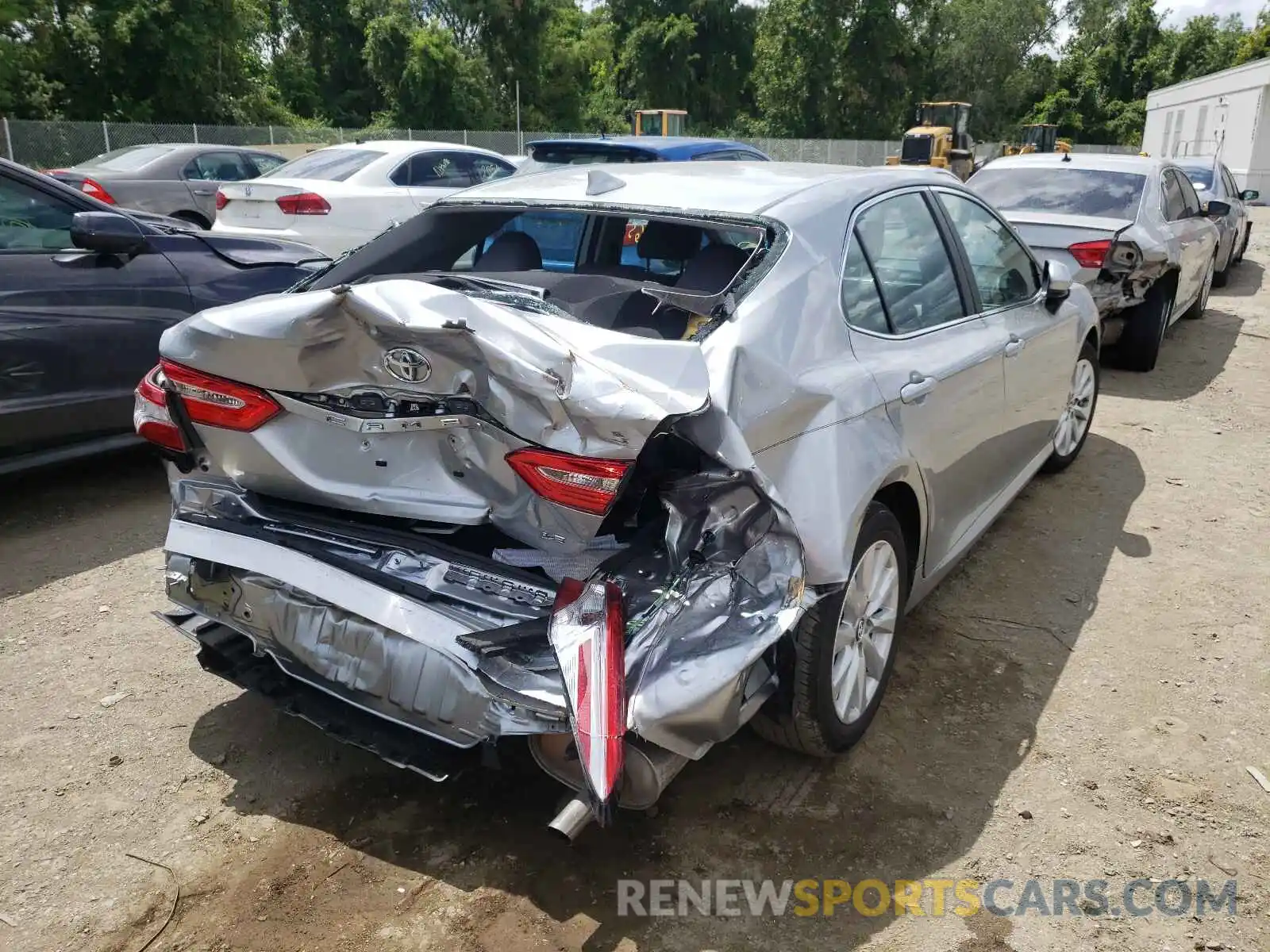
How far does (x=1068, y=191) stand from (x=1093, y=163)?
0.64m

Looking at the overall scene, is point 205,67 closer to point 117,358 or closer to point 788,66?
point 117,358

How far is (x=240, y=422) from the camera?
Answer: 2668mm

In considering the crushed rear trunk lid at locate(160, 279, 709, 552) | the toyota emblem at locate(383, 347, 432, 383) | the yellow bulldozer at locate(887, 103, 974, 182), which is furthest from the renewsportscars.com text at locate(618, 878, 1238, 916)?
the yellow bulldozer at locate(887, 103, 974, 182)

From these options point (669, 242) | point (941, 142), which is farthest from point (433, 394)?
point (941, 142)

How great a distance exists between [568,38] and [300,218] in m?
40.3

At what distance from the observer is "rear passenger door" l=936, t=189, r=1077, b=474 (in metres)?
3.99

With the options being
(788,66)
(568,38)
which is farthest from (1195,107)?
(568,38)

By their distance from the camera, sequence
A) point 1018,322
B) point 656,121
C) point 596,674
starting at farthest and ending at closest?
point 656,121 < point 1018,322 < point 596,674

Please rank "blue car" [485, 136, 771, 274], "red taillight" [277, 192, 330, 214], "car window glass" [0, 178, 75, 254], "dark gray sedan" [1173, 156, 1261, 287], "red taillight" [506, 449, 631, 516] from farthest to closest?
"dark gray sedan" [1173, 156, 1261, 287]
"red taillight" [277, 192, 330, 214]
"blue car" [485, 136, 771, 274]
"car window glass" [0, 178, 75, 254]
"red taillight" [506, 449, 631, 516]

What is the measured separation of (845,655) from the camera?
2891mm

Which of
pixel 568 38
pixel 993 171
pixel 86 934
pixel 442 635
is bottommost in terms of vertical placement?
pixel 86 934

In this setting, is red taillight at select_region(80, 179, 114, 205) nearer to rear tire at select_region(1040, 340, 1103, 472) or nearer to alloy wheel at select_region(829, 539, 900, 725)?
rear tire at select_region(1040, 340, 1103, 472)

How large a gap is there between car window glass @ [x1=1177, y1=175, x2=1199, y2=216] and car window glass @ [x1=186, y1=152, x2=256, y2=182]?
11.0 m

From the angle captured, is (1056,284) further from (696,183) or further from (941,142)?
(941,142)
